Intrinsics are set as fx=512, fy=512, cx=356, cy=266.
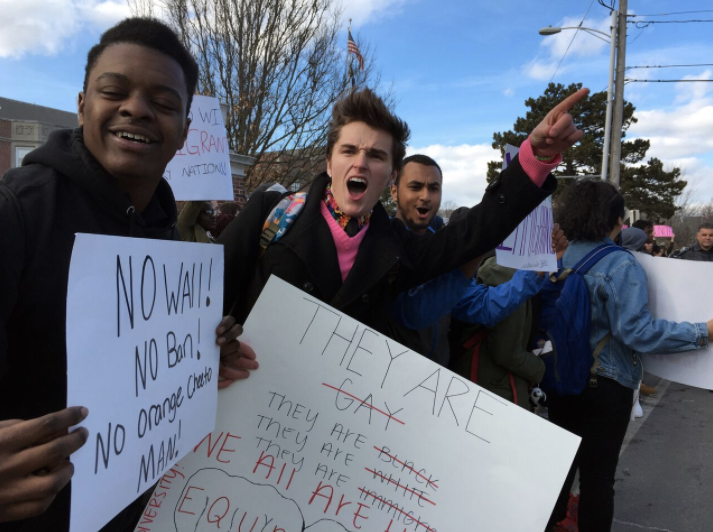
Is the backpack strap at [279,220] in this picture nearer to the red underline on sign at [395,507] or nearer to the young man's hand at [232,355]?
the young man's hand at [232,355]

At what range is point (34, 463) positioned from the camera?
0.73m

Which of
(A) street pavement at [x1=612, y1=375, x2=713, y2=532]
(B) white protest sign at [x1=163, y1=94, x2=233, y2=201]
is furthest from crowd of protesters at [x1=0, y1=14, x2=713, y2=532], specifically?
(B) white protest sign at [x1=163, y1=94, x2=233, y2=201]

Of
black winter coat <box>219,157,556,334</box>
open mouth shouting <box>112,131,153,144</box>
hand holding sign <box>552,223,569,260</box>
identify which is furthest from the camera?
hand holding sign <box>552,223,569,260</box>

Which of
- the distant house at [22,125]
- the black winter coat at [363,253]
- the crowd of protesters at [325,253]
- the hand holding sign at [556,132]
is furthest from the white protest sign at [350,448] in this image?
the distant house at [22,125]

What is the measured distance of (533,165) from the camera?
1.47m

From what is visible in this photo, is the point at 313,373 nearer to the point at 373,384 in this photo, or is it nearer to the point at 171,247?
the point at 373,384

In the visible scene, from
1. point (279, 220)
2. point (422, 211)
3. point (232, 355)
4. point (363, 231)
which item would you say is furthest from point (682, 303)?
point (232, 355)

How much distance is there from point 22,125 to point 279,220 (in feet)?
109

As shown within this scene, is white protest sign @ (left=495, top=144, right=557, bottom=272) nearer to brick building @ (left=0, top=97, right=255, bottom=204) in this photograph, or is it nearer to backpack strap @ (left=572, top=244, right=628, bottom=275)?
backpack strap @ (left=572, top=244, right=628, bottom=275)

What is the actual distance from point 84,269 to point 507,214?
3.73ft

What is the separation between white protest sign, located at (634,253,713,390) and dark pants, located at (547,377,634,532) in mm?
238

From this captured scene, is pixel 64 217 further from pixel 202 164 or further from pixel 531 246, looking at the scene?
pixel 202 164

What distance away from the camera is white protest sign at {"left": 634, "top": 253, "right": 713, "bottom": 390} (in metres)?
2.37

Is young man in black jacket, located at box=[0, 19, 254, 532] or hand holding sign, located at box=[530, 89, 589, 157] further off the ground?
hand holding sign, located at box=[530, 89, 589, 157]
